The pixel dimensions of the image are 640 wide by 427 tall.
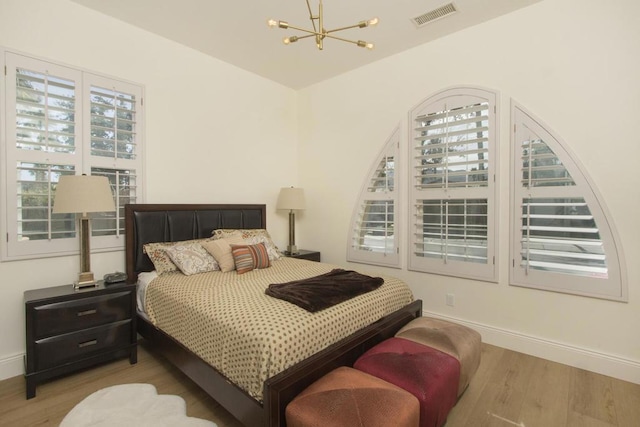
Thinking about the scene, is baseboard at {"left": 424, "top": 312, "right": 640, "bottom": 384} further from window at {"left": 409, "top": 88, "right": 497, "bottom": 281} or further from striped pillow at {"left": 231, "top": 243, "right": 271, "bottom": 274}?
striped pillow at {"left": 231, "top": 243, "right": 271, "bottom": 274}

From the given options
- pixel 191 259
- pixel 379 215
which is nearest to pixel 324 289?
pixel 191 259

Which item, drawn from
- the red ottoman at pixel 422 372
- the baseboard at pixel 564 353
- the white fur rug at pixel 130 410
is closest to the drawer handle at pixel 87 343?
the white fur rug at pixel 130 410

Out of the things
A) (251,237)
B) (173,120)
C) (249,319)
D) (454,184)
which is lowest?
(249,319)

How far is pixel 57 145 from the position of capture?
→ 2545mm

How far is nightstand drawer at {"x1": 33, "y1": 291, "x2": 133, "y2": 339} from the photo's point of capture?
7.04 feet

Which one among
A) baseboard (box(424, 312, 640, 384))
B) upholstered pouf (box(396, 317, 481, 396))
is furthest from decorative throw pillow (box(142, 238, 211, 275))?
baseboard (box(424, 312, 640, 384))

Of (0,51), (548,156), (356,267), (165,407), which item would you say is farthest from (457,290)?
(0,51)

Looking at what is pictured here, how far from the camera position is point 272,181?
435cm

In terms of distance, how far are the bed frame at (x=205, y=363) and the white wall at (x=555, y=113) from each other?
3.26ft

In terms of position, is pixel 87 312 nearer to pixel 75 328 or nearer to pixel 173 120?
pixel 75 328

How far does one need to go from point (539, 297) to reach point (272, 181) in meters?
3.28

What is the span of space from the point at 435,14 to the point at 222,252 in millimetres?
2902

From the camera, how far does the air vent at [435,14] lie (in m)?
2.69

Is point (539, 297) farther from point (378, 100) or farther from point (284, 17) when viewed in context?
point (284, 17)
